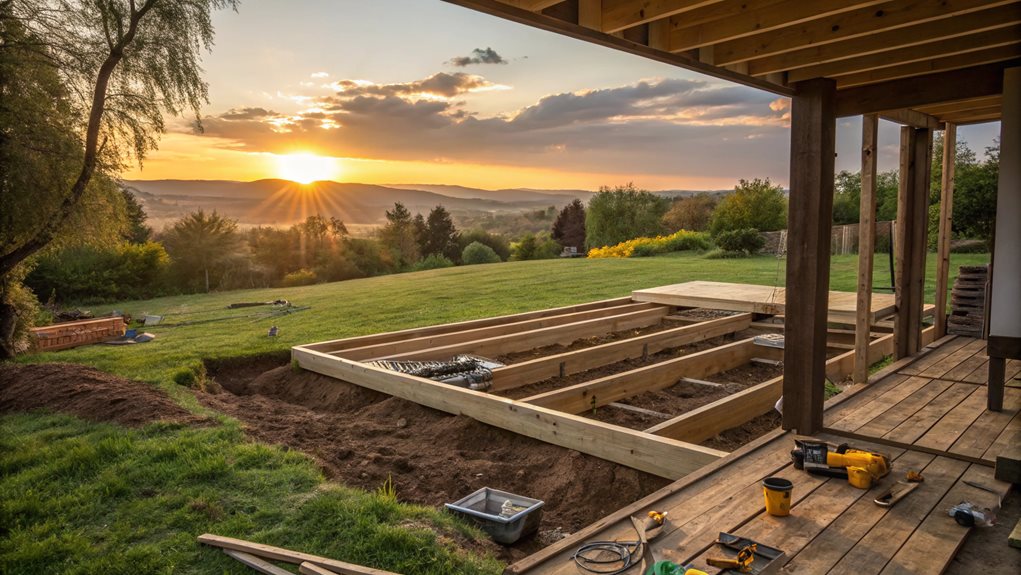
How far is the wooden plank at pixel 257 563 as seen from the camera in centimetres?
248

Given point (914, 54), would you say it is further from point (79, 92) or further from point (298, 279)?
point (298, 279)

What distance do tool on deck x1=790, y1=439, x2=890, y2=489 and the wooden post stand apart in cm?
182

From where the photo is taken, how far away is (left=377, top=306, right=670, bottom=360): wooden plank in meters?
6.22

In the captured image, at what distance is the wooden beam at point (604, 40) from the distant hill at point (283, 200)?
25895 mm

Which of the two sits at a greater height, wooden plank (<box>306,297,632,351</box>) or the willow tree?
the willow tree

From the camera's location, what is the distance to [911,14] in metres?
2.73

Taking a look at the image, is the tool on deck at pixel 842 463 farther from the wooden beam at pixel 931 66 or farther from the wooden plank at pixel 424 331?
the wooden plank at pixel 424 331

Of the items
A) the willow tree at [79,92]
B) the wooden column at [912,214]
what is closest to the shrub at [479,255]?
the willow tree at [79,92]

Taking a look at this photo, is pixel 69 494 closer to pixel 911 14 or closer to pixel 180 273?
pixel 911 14

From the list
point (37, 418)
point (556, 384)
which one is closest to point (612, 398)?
point (556, 384)

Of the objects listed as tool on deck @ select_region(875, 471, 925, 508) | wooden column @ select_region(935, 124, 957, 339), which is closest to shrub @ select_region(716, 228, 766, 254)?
wooden column @ select_region(935, 124, 957, 339)

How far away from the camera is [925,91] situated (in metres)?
3.53

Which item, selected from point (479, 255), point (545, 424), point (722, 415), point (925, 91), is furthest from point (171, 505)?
point (479, 255)

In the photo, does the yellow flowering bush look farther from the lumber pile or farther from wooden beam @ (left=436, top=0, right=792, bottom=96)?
wooden beam @ (left=436, top=0, right=792, bottom=96)
